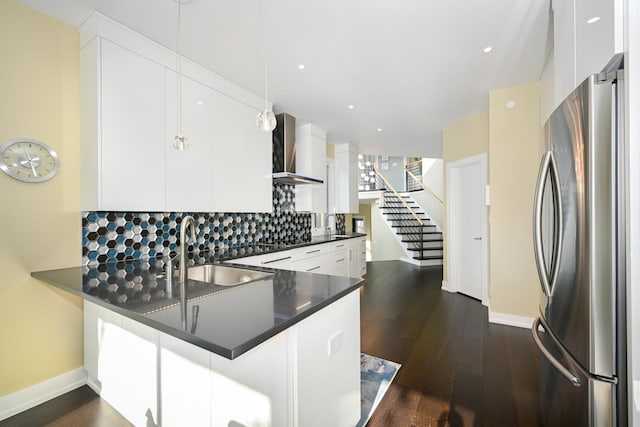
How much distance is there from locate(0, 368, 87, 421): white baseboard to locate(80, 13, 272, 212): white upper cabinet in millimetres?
1179

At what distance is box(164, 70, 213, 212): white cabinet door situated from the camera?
2090 millimetres

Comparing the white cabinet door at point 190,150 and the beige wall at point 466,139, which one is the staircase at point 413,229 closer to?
the beige wall at point 466,139

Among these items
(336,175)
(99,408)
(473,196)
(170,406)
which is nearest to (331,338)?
(170,406)

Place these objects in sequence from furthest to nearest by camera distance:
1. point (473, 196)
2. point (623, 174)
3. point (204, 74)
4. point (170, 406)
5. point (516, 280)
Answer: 1. point (473, 196)
2. point (516, 280)
3. point (204, 74)
4. point (170, 406)
5. point (623, 174)

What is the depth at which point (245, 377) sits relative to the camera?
86cm

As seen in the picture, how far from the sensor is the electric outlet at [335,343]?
114 centimetres

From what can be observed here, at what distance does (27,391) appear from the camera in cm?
161

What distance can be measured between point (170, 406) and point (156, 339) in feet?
0.90

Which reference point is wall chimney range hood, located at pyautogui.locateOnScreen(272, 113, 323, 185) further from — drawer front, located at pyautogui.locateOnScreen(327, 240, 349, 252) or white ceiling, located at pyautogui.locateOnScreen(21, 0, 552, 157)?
drawer front, located at pyautogui.locateOnScreen(327, 240, 349, 252)

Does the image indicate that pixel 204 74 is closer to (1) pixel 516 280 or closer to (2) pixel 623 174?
(2) pixel 623 174

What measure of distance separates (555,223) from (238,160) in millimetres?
2551

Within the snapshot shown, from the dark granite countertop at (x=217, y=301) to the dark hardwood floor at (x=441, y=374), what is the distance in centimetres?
85

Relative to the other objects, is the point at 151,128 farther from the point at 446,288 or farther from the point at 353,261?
the point at 446,288

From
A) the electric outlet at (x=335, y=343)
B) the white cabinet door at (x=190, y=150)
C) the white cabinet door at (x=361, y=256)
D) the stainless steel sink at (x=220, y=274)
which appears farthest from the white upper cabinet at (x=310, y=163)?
the electric outlet at (x=335, y=343)
